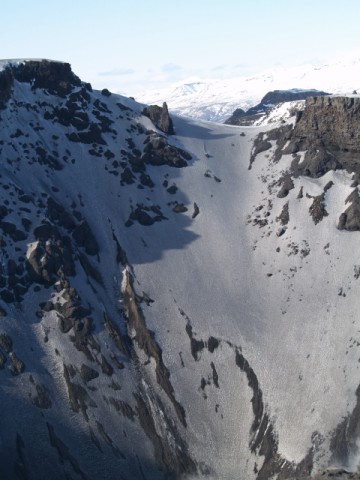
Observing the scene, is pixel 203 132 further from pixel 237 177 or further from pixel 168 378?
pixel 168 378

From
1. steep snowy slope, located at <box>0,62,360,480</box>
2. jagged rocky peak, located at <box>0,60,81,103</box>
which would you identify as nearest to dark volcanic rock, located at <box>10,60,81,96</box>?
jagged rocky peak, located at <box>0,60,81,103</box>

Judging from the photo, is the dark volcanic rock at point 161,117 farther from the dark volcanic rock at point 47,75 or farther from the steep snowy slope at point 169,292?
the dark volcanic rock at point 47,75

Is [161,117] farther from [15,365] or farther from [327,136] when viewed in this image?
[15,365]

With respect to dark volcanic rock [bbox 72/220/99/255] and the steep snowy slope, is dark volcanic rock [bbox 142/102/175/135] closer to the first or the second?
the steep snowy slope

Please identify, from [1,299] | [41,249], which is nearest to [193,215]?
[41,249]

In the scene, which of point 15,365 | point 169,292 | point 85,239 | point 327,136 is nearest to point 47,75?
point 85,239

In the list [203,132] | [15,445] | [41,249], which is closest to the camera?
[15,445]
